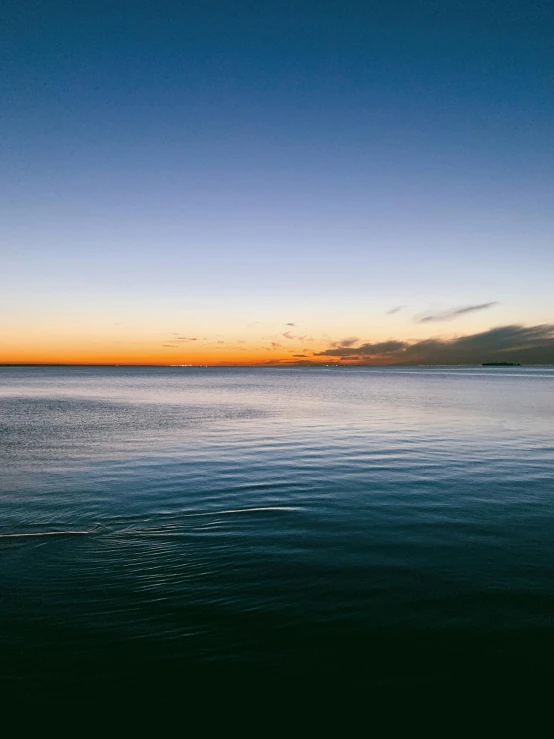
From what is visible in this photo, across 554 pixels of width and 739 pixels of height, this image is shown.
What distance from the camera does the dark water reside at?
270 inches

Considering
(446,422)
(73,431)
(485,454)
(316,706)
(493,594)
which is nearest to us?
(316,706)

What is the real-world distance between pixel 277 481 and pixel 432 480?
6197 mm

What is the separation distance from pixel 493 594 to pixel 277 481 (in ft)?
33.7

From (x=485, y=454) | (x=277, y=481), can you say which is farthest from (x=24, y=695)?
(x=485, y=454)

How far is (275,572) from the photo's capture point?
32.5 ft

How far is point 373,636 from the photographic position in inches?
298

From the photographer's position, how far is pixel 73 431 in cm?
3466

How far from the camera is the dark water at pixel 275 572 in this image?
687 cm

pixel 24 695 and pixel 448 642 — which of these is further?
pixel 448 642

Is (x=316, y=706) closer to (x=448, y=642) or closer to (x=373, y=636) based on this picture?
(x=373, y=636)

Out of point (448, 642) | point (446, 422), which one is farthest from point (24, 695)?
point (446, 422)

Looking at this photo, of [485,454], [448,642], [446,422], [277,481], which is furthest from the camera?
[446,422]

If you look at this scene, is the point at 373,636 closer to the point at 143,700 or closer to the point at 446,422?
the point at 143,700

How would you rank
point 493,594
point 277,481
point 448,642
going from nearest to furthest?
1. point 448,642
2. point 493,594
3. point 277,481
